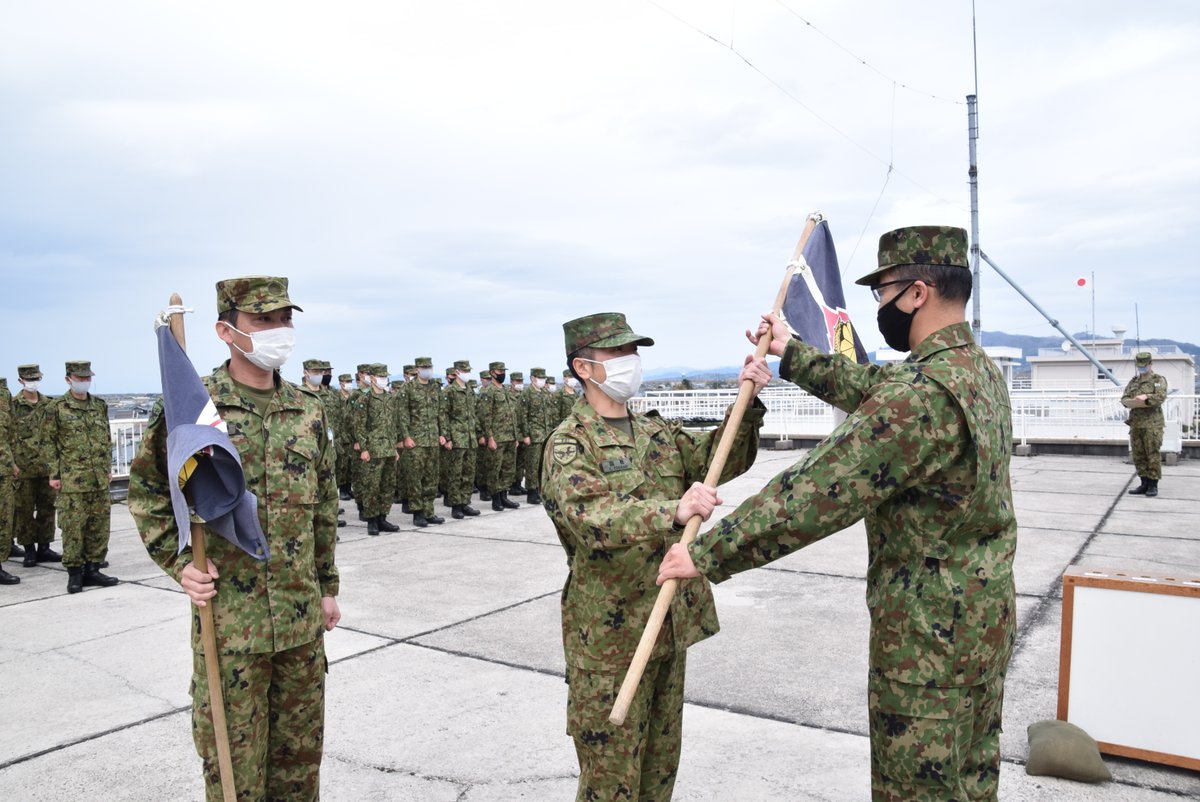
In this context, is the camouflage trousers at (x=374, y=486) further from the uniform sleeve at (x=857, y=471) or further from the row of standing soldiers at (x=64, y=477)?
the uniform sleeve at (x=857, y=471)

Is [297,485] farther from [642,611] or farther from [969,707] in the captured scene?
[969,707]

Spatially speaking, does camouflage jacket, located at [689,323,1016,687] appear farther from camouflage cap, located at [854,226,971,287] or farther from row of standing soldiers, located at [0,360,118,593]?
row of standing soldiers, located at [0,360,118,593]

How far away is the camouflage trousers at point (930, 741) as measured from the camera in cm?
215

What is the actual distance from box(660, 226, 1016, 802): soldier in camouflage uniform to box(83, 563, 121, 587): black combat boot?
280 inches

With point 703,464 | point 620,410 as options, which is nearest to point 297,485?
point 620,410

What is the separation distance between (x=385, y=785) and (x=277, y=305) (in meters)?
2.08

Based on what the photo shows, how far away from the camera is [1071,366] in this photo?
2475 centimetres

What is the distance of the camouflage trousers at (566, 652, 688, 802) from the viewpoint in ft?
8.32

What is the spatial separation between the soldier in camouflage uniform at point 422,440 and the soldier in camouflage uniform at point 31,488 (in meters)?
3.87

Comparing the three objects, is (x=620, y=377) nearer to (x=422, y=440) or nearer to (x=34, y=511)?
(x=422, y=440)

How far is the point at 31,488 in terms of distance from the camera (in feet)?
28.7

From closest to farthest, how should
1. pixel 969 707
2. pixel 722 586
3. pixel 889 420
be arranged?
pixel 889 420
pixel 969 707
pixel 722 586

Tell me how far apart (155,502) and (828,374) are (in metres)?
2.31

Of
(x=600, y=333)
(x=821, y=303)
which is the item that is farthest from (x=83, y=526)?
(x=821, y=303)
